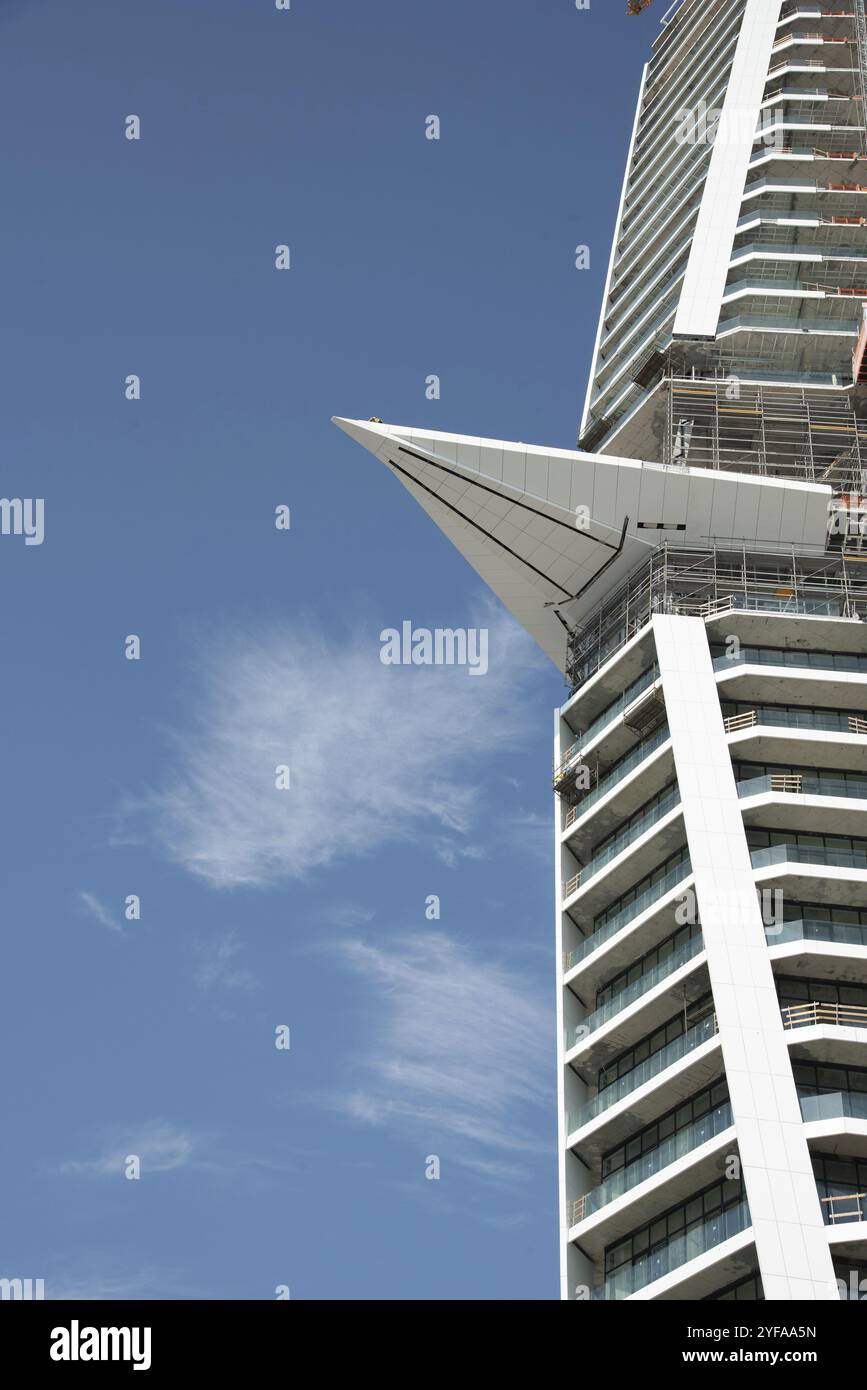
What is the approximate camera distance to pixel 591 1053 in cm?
5062

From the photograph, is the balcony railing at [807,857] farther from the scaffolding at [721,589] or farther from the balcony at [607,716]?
the scaffolding at [721,589]

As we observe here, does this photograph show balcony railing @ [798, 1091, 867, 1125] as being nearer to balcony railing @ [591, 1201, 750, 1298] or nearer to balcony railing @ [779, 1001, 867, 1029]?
balcony railing @ [779, 1001, 867, 1029]

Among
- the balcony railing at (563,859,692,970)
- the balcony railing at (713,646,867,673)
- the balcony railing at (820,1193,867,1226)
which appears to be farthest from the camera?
the balcony railing at (713,646,867,673)

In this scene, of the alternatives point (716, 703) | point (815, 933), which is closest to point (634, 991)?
point (815, 933)

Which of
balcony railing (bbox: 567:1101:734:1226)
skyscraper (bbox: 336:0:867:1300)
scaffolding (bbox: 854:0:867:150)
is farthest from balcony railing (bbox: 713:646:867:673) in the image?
scaffolding (bbox: 854:0:867:150)

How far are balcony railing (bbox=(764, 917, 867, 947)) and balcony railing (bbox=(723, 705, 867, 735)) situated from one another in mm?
7708

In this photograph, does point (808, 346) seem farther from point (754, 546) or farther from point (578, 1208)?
point (578, 1208)

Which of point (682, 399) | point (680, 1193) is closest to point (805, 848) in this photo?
point (680, 1193)

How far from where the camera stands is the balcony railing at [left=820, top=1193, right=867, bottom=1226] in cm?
4141

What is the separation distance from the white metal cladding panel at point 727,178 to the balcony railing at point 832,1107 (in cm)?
3558

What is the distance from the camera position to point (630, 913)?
51.7m

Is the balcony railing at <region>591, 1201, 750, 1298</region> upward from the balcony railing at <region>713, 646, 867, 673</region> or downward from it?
downward

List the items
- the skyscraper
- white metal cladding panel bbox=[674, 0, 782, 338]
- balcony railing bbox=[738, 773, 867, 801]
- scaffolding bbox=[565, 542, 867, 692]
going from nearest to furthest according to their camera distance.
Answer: the skyscraper, balcony railing bbox=[738, 773, 867, 801], scaffolding bbox=[565, 542, 867, 692], white metal cladding panel bbox=[674, 0, 782, 338]
